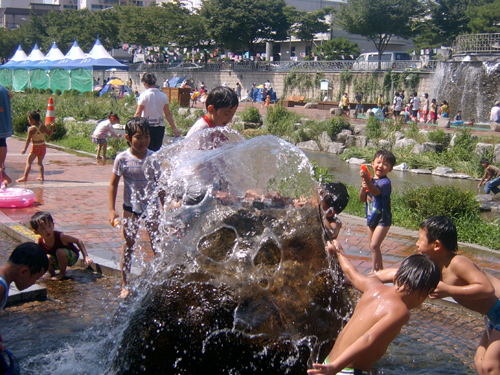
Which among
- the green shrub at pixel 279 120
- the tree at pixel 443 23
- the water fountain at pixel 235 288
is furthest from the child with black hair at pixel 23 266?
the tree at pixel 443 23

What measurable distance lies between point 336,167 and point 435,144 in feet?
12.6

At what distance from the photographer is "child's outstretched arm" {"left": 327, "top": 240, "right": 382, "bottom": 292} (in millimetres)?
3439

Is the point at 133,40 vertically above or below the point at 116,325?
above

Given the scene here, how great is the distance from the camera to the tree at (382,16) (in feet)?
155

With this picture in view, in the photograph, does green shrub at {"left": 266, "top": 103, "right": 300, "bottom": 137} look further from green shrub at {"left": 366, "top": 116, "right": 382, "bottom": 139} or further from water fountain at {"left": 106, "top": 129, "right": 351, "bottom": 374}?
water fountain at {"left": 106, "top": 129, "right": 351, "bottom": 374}

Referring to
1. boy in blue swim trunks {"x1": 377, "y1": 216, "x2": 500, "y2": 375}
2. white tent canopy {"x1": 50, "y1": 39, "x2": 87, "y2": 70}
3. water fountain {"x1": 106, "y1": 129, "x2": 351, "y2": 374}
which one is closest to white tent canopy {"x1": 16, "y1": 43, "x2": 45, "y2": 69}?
white tent canopy {"x1": 50, "y1": 39, "x2": 87, "y2": 70}

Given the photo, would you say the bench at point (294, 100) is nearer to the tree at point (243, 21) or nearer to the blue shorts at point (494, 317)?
the tree at point (243, 21)

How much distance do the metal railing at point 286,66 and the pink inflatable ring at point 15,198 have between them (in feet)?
99.6

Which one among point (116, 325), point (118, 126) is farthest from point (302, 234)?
point (118, 126)

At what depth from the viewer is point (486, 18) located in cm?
4244

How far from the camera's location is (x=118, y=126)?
81.1ft

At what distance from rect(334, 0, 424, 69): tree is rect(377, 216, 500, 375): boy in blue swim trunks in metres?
47.2

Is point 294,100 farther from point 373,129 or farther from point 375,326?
point 375,326

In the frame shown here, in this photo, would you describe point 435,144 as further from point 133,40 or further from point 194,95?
point 133,40
